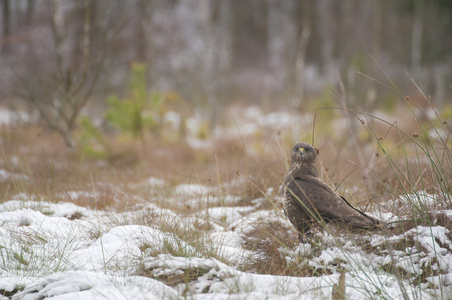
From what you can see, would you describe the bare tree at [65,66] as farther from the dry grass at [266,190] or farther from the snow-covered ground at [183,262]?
the snow-covered ground at [183,262]

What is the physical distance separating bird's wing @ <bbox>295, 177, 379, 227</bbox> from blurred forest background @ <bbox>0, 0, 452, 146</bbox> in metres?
3.09

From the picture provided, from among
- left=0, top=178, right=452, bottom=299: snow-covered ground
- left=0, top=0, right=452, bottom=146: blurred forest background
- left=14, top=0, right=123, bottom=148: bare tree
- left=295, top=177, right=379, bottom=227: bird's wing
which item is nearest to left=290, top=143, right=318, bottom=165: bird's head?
left=295, top=177, right=379, bottom=227: bird's wing

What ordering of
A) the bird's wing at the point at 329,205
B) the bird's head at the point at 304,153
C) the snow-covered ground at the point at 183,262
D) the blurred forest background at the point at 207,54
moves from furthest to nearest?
the blurred forest background at the point at 207,54 < the bird's head at the point at 304,153 < the bird's wing at the point at 329,205 < the snow-covered ground at the point at 183,262

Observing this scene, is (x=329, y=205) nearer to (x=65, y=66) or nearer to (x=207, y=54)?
(x=65, y=66)

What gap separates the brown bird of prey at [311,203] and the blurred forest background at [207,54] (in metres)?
2.90

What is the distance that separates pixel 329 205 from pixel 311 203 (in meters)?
0.17

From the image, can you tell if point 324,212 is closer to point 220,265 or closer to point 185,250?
point 220,265

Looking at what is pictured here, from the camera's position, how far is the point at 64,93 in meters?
6.16

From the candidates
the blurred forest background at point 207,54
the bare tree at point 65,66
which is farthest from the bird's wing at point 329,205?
the bare tree at point 65,66

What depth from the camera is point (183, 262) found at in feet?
7.32

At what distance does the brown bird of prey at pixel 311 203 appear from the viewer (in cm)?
242

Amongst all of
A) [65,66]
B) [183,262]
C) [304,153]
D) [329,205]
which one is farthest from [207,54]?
[183,262]

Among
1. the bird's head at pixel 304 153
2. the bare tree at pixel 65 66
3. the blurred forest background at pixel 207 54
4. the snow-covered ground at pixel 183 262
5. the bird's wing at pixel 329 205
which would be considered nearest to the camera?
the snow-covered ground at pixel 183 262

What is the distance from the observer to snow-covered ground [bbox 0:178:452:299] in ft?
6.61
